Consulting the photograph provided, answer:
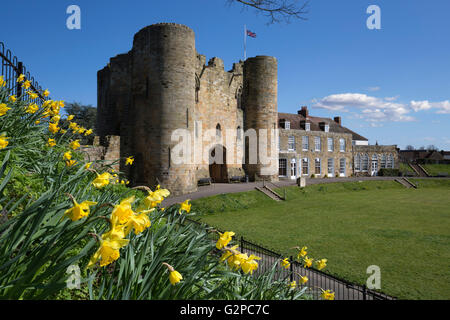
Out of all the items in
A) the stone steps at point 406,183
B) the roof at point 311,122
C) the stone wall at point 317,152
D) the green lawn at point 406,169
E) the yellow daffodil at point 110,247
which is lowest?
the stone steps at point 406,183

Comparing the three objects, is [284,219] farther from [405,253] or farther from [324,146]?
[324,146]

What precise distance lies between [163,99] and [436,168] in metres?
52.3

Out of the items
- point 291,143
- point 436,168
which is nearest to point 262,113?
point 291,143

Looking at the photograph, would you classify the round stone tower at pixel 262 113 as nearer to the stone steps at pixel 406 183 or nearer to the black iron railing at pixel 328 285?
the stone steps at pixel 406 183

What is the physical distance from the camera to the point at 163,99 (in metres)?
19.8

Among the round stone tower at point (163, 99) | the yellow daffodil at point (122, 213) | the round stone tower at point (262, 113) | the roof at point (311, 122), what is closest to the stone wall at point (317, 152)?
the roof at point (311, 122)

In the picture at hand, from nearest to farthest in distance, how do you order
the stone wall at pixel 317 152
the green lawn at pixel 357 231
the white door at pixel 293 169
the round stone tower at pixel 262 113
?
the green lawn at pixel 357 231 → the round stone tower at pixel 262 113 → the white door at pixel 293 169 → the stone wall at pixel 317 152

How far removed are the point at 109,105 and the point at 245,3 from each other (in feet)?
68.2

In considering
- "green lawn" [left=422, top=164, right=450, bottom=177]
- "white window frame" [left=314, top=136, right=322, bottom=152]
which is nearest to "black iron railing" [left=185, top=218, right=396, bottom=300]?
"white window frame" [left=314, top=136, right=322, bottom=152]

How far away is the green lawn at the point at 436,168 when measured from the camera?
4743 centimetres

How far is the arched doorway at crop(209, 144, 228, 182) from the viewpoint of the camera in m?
28.6

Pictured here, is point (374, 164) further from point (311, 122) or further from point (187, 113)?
point (187, 113)

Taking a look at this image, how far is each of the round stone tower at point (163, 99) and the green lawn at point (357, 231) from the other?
357 cm

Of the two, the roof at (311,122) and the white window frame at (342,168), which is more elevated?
the roof at (311,122)
